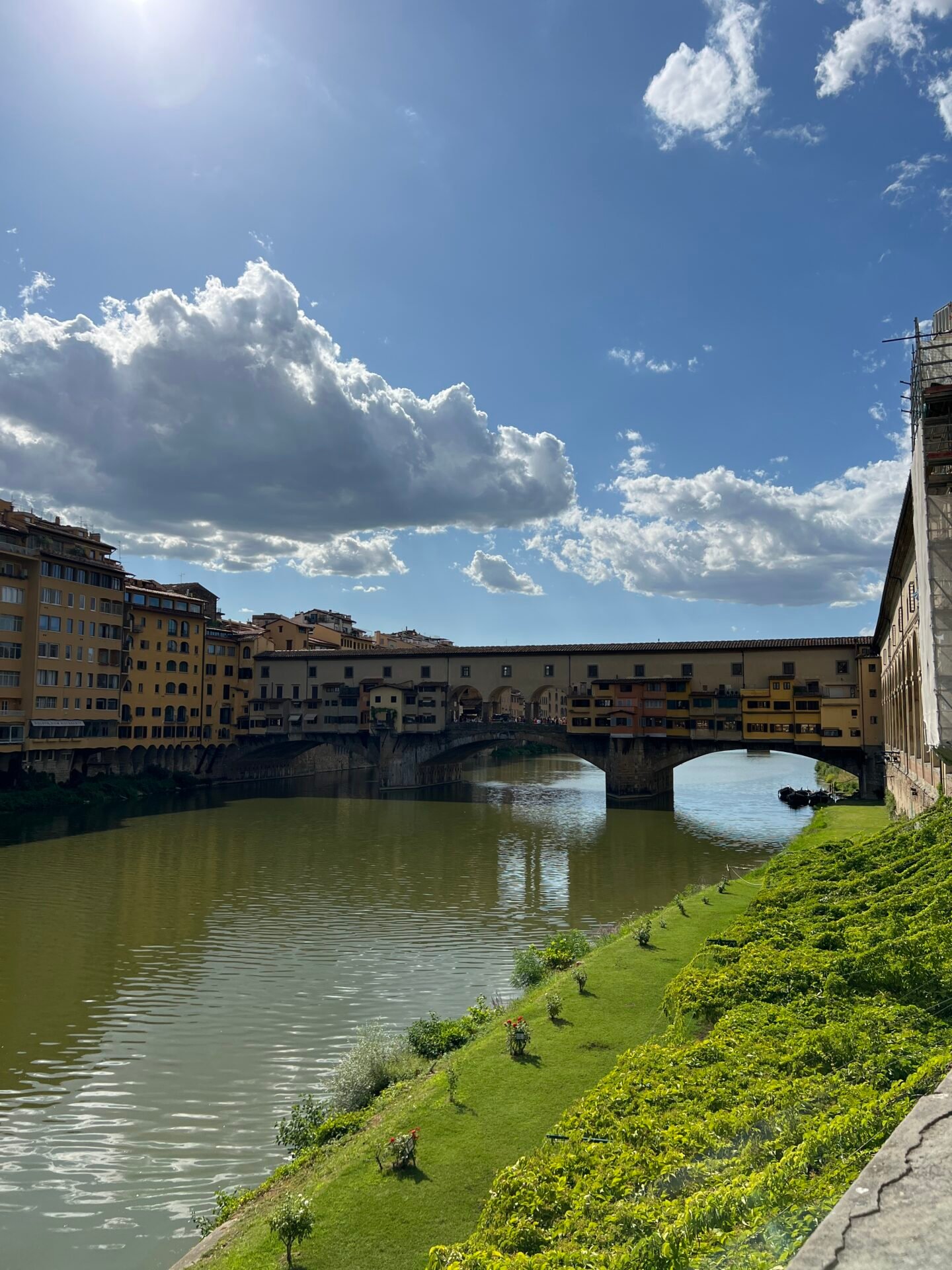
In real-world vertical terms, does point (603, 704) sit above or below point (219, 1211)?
above

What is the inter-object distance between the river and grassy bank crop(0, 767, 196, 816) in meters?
3.22

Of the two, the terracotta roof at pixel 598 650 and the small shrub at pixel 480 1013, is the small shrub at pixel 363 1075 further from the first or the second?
the terracotta roof at pixel 598 650

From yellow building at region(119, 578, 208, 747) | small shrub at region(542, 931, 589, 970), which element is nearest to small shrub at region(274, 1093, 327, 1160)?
small shrub at region(542, 931, 589, 970)

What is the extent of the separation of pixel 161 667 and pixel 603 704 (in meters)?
40.1

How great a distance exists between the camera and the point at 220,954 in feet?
86.2

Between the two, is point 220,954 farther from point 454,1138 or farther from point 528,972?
point 454,1138

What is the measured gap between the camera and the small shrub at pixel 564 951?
2180cm

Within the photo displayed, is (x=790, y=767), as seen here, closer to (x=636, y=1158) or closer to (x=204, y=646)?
(x=204, y=646)

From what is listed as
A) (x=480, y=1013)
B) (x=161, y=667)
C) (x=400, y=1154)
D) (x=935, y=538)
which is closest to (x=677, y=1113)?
(x=400, y=1154)

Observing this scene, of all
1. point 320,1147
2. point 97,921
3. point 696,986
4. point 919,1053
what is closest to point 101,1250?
point 320,1147

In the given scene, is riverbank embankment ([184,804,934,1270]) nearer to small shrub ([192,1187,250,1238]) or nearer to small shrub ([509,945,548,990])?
small shrub ([192,1187,250,1238])

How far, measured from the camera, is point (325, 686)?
264 ft

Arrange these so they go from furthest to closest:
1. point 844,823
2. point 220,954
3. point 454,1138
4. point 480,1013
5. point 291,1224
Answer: point 844,823 → point 220,954 → point 480,1013 → point 454,1138 → point 291,1224

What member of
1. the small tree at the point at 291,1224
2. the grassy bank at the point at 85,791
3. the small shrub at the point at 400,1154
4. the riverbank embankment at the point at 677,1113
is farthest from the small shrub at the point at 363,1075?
the grassy bank at the point at 85,791
